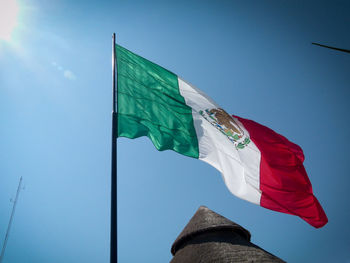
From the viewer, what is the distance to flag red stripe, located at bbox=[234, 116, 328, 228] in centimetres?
645

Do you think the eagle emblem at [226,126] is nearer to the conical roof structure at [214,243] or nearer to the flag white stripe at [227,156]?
the flag white stripe at [227,156]

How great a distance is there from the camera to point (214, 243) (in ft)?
17.5

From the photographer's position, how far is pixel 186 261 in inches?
202

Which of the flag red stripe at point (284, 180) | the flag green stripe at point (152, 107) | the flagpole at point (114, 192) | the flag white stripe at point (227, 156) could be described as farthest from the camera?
the flag white stripe at point (227, 156)

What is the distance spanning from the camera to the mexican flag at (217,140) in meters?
6.11

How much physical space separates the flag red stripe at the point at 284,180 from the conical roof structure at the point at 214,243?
1.32 m

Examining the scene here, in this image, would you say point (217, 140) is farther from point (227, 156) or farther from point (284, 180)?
point (284, 180)

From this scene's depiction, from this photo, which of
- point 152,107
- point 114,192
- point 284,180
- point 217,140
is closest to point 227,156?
point 217,140

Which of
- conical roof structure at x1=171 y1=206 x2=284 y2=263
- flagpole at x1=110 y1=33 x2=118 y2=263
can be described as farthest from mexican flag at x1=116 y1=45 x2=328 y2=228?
conical roof structure at x1=171 y1=206 x2=284 y2=263

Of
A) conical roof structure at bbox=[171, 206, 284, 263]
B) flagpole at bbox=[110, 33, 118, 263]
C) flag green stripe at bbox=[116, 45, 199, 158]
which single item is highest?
flag green stripe at bbox=[116, 45, 199, 158]

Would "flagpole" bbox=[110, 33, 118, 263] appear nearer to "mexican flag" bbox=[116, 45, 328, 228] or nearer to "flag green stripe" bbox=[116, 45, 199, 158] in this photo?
"flag green stripe" bbox=[116, 45, 199, 158]

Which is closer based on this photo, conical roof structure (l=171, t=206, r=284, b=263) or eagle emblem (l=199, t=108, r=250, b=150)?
conical roof structure (l=171, t=206, r=284, b=263)

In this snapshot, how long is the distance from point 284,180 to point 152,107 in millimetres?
4282

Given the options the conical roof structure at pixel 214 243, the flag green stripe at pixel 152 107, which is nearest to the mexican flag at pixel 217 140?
the flag green stripe at pixel 152 107
